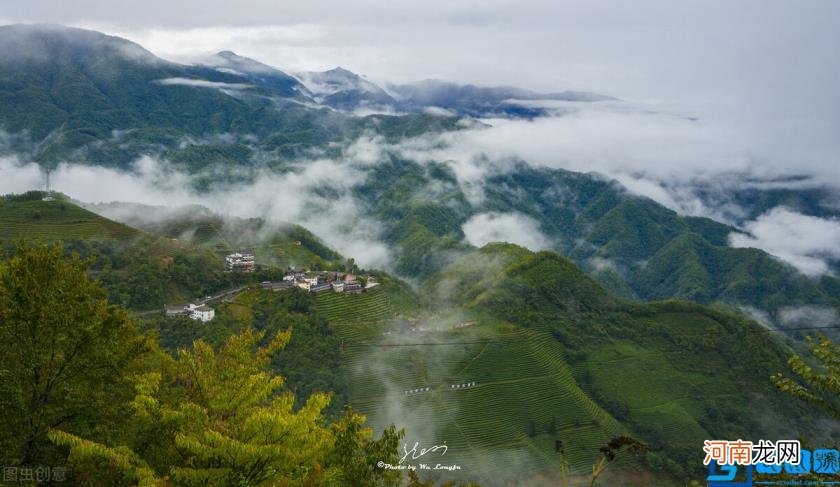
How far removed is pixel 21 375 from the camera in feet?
37.4

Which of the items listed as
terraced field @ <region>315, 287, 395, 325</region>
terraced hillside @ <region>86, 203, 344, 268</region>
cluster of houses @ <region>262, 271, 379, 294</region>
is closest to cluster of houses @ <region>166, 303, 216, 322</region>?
cluster of houses @ <region>262, 271, 379, 294</region>

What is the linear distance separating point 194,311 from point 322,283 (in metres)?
18.3

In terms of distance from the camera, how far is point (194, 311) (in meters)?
60.7

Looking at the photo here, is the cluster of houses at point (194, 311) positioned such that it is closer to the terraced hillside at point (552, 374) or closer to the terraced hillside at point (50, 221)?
the terraced hillside at point (552, 374)

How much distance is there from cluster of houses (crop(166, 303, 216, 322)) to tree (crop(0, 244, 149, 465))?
5017 centimetres

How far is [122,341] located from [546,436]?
5461 centimetres

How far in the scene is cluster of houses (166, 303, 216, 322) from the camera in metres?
60.1

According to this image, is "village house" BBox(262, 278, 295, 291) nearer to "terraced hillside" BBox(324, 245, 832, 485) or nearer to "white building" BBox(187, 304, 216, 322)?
"terraced hillside" BBox(324, 245, 832, 485)

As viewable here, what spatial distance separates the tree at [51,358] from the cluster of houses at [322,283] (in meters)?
57.4

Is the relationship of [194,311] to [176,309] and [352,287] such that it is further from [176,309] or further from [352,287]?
[352,287]

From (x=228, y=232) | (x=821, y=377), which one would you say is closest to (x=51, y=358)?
(x=821, y=377)

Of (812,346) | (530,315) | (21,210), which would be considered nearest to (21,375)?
(812,346)

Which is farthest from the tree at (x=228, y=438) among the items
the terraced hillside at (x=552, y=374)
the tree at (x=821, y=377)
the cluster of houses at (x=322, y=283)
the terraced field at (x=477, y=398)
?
the cluster of houses at (x=322, y=283)

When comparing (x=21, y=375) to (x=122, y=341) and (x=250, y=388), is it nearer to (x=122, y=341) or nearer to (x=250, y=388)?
(x=122, y=341)
